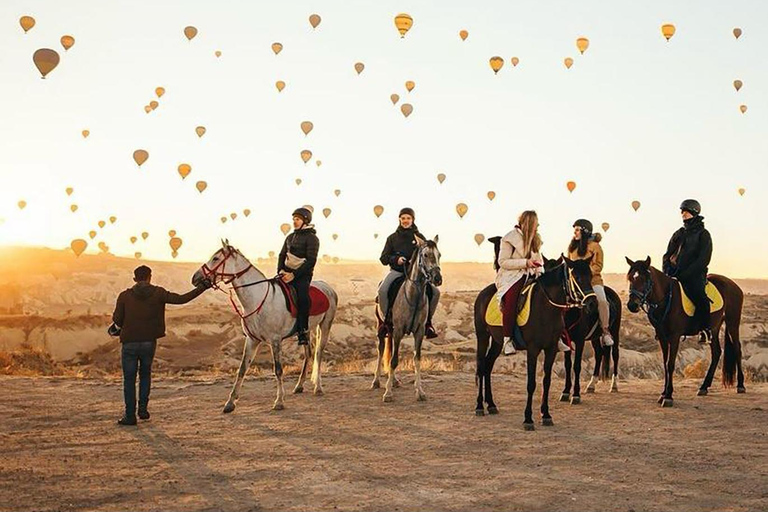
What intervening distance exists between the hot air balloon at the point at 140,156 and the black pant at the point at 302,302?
4002 centimetres

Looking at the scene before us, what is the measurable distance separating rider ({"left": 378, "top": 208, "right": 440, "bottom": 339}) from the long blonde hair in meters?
3.50

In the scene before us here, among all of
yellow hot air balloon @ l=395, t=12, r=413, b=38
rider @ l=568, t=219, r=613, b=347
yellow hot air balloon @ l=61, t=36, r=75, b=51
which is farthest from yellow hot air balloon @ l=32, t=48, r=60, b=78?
rider @ l=568, t=219, r=613, b=347

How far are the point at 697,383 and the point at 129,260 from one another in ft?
498

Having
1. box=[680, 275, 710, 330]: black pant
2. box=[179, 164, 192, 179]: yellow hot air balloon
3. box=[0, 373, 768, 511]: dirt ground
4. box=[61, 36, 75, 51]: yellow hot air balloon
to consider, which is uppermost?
box=[61, 36, 75, 51]: yellow hot air balloon

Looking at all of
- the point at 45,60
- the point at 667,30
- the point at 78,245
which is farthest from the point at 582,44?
the point at 78,245

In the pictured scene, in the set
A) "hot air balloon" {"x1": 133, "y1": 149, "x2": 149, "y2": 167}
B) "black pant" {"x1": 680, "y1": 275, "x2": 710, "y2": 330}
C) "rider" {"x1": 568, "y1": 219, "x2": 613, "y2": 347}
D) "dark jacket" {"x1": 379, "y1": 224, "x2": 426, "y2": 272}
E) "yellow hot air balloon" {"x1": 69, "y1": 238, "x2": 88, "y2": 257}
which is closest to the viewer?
"rider" {"x1": 568, "y1": 219, "x2": 613, "y2": 347}

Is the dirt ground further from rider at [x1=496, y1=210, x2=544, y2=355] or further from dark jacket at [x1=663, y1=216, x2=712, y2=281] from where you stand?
dark jacket at [x1=663, y1=216, x2=712, y2=281]

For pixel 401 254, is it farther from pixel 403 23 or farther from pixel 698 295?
pixel 403 23

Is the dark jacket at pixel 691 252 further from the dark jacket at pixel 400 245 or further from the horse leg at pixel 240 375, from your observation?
the horse leg at pixel 240 375

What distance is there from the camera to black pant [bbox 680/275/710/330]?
16031 mm

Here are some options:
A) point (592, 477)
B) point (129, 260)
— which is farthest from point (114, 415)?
point (129, 260)

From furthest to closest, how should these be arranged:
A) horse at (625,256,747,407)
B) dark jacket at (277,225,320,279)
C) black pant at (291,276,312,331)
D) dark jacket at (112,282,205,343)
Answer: dark jacket at (277,225,320,279), black pant at (291,276,312,331), horse at (625,256,747,407), dark jacket at (112,282,205,343)

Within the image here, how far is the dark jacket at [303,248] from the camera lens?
1566cm

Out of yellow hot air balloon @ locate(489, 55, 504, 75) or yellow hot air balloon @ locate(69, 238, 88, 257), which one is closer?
yellow hot air balloon @ locate(489, 55, 504, 75)
